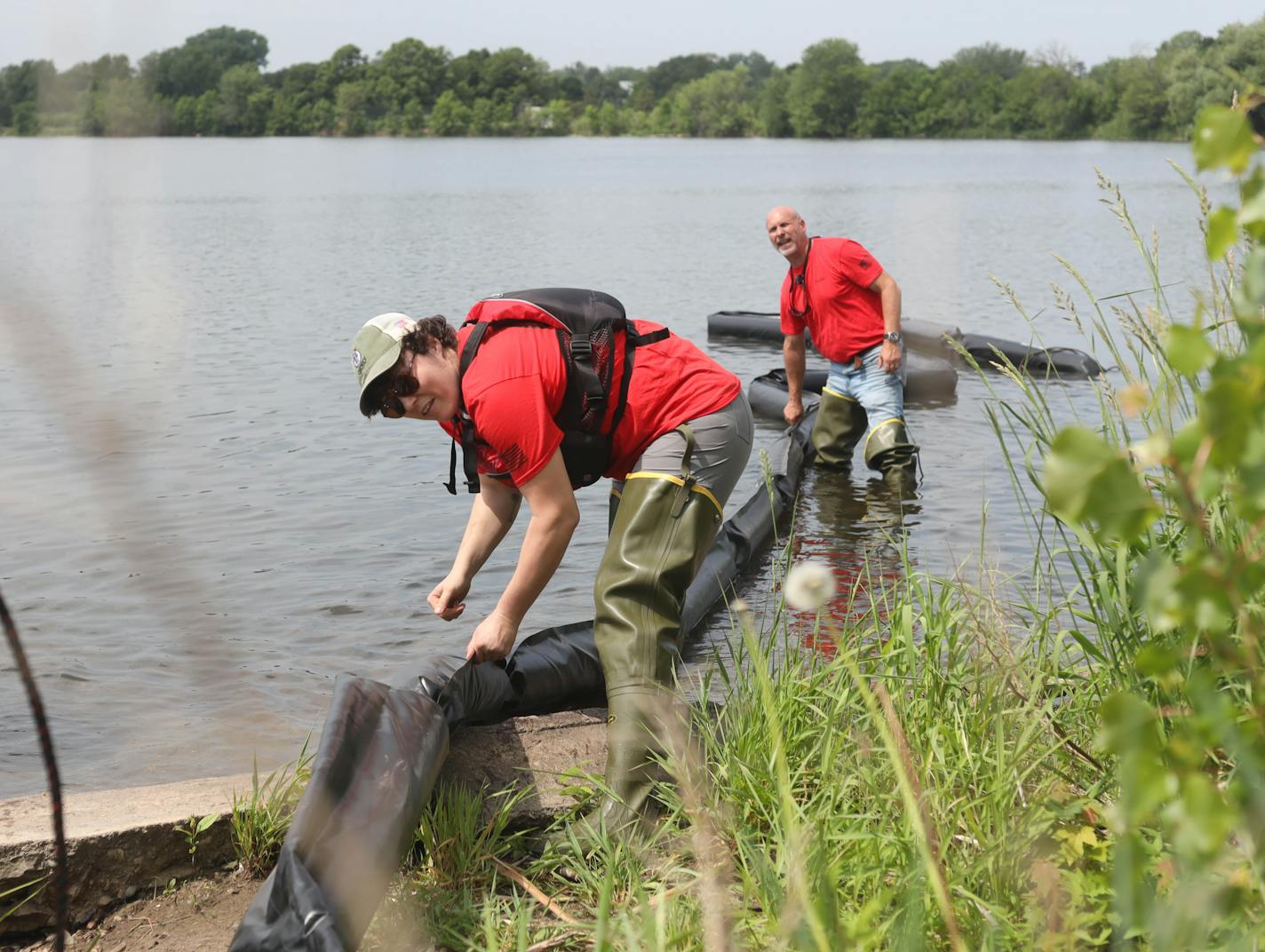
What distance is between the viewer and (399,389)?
374 centimetres

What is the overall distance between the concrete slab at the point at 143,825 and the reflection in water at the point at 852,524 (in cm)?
304

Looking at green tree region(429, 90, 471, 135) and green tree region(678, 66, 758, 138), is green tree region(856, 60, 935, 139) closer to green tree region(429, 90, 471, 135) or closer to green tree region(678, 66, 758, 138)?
green tree region(678, 66, 758, 138)

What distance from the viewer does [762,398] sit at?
12047mm

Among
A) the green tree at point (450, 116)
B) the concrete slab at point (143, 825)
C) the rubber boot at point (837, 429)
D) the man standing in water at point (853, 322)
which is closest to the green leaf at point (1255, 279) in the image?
the concrete slab at point (143, 825)

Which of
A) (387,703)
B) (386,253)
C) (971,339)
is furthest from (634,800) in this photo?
(386,253)

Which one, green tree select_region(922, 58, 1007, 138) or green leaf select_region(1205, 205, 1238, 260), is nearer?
green leaf select_region(1205, 205, 1238, 260)

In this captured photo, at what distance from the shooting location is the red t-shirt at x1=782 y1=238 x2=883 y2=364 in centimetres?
852

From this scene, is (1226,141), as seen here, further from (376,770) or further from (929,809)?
(376,770)

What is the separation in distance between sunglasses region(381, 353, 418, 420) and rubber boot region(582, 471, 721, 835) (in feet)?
2.68

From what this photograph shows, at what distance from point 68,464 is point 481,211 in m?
38.7

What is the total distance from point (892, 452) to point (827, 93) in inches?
5122

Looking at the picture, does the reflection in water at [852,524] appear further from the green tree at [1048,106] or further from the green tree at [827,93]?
the green tree at [827,93]

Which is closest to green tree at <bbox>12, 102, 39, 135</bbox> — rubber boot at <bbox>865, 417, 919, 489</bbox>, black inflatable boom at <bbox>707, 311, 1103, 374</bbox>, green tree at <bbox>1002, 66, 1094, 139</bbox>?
rubber boot at <bbox>865, 417, 919, 489</bbox>

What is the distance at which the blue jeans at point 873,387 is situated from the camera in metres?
8.69
